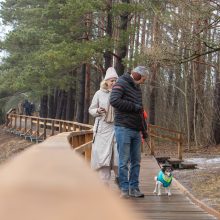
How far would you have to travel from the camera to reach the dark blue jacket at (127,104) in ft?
22.7

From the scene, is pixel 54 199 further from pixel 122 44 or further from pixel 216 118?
pixel 216 118

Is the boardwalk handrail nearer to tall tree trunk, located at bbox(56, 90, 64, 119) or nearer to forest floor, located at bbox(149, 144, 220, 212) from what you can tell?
forest floor, located at bbox(149, 144, 220, 212)

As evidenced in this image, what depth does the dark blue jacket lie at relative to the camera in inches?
272

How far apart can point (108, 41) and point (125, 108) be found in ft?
58.0

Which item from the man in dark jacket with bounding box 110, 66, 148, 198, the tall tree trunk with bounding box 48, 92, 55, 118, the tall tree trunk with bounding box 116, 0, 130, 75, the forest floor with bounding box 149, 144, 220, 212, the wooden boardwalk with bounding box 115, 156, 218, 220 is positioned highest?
the tall tree trunk with bounding box 116, 0, 130, 75

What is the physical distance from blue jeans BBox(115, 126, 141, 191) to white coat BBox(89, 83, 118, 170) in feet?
0.81

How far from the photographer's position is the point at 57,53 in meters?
24.8

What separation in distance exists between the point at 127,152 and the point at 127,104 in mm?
659

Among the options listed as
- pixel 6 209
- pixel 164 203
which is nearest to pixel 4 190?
pixel 6 209

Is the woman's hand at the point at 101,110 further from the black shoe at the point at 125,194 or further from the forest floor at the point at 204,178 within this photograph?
the forest floor at the point at 204,178

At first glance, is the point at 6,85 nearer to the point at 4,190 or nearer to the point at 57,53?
the point at 57,53

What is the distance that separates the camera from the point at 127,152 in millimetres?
7168

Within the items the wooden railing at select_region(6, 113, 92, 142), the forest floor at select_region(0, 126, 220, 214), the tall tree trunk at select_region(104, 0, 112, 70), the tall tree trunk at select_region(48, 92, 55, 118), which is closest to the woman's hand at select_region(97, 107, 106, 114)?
the forest floor at select_region(0, 126, 220, 214)

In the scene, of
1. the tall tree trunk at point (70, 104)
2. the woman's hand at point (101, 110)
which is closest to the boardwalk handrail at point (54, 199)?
the woman's hand at point (101, 110)
